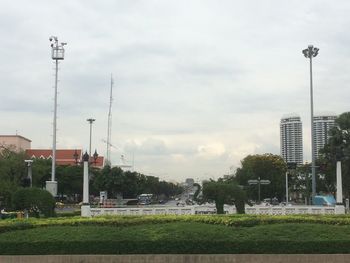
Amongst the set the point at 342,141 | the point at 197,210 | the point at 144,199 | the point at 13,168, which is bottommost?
the point at 144,199

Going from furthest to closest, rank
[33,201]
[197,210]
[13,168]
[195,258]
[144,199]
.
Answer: [144,199] → [13,168] → [197,210] → [33,201] → [195,258]

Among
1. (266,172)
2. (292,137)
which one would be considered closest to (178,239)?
(266,172)

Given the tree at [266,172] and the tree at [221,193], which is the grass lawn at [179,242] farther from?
the tree at [266,172]

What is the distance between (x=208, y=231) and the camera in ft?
43.8

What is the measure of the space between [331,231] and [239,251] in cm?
252

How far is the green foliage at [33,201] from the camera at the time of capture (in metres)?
18.4

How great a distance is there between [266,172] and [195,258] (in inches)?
3405

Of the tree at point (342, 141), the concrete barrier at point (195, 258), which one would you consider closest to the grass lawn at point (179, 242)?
the concrete barrier at point (195, 258)

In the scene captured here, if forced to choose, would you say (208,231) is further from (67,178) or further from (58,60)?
(67,178)

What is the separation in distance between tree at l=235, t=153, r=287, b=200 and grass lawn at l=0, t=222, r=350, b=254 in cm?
7566

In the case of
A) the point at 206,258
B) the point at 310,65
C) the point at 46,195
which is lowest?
the point at 206,258

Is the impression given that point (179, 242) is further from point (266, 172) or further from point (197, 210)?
point (266, 172)

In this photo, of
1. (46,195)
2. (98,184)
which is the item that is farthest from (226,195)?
(98,184)

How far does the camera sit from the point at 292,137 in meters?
113
